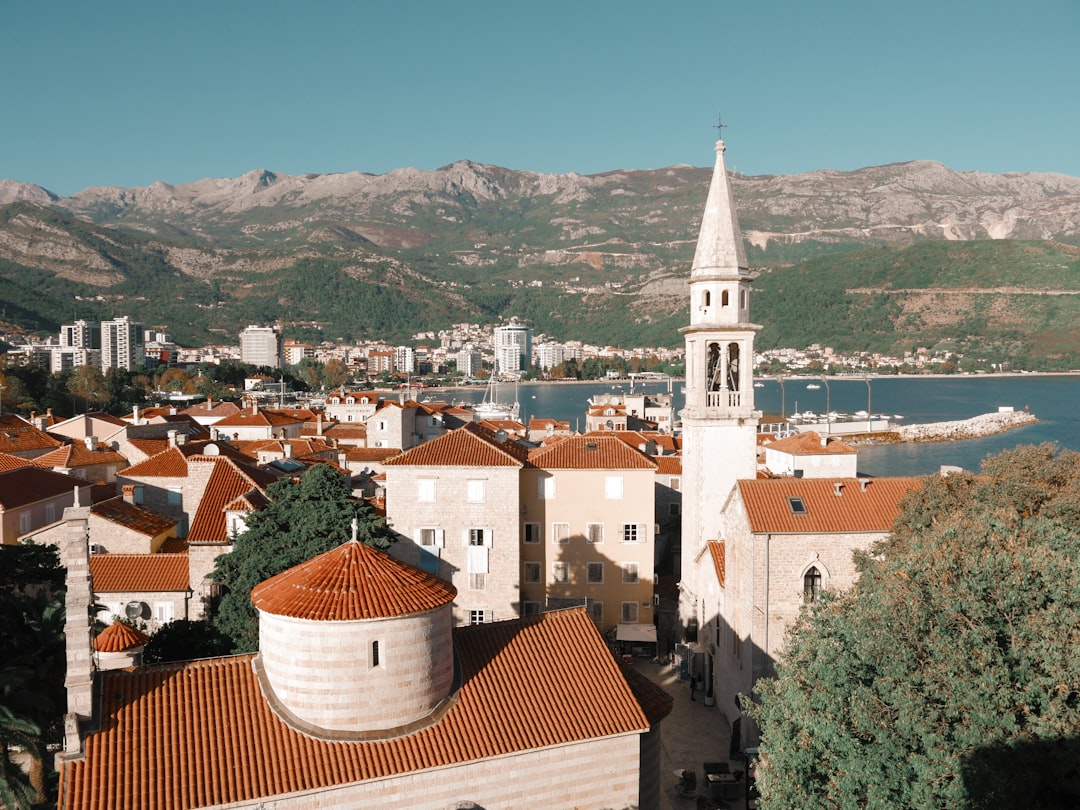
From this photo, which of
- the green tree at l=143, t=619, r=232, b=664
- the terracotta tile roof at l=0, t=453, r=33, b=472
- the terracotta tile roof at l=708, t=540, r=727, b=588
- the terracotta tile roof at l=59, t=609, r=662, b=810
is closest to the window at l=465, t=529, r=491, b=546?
the terracotta tile roof at l=708, t=540, r=727, b=588

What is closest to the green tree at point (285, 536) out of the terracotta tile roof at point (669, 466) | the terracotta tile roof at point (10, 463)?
the terracotta tile roof at point (10, 463)

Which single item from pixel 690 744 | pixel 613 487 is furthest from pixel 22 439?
pixel 690 744

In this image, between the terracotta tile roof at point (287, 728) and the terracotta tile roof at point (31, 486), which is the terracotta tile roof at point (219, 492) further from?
the terracotta tile roof at point (287, 728)

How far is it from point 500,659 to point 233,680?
413 cm

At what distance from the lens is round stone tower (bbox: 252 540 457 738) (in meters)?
12.1

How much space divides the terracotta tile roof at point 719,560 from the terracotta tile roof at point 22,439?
119 feet

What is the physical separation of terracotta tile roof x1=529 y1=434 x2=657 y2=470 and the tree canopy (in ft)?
50.9

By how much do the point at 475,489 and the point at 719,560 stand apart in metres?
8.19

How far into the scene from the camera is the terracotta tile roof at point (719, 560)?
23.5m

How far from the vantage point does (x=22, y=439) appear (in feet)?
148

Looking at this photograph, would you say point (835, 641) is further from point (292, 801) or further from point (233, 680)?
point (233, 680)

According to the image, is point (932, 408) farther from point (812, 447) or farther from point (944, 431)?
point (812, 447)

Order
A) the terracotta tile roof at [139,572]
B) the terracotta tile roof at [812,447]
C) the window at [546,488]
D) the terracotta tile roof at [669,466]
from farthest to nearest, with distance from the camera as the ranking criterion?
the terracotta tile roof at [812,447]
the terracotta tile roof at [669,466]
the window at [546,488]
the terracotta tile roof at [139,572]

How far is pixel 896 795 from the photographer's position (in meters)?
11.2
